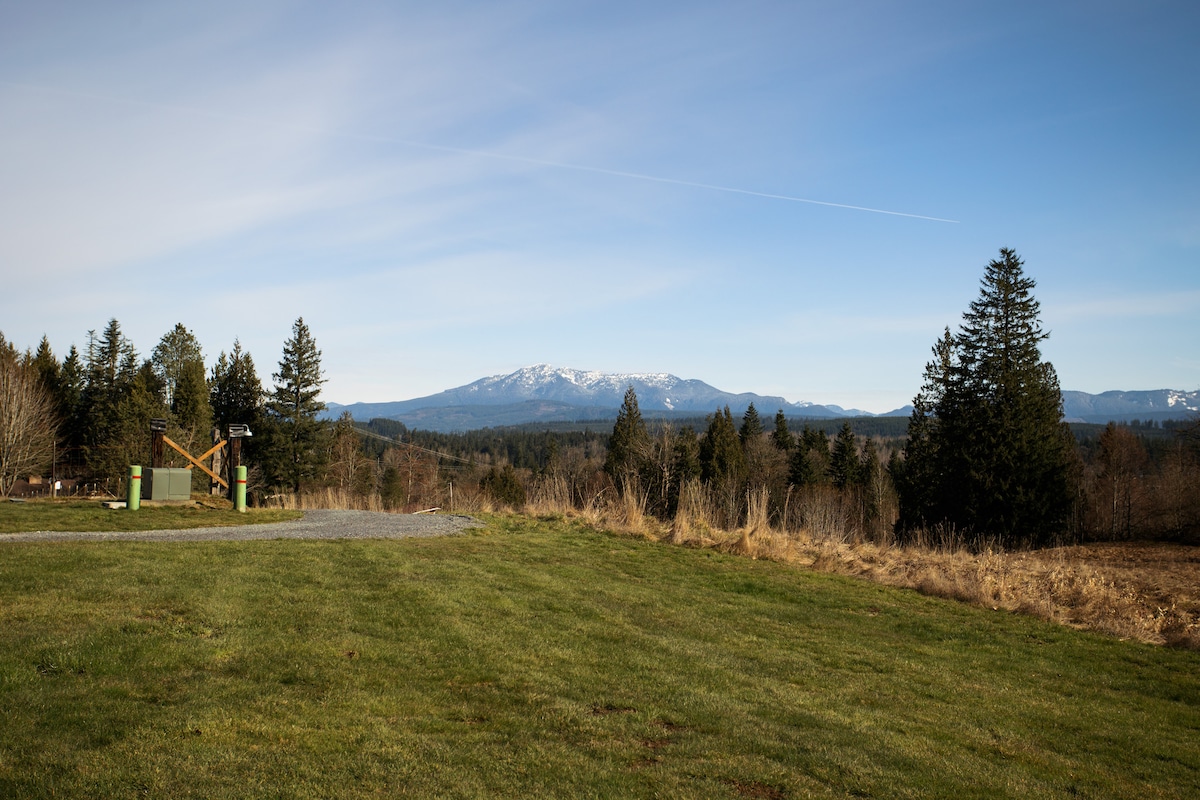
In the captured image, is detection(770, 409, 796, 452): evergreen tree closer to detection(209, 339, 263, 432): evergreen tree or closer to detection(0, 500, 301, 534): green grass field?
detection(209, 339, 263, 432): evergreen tree

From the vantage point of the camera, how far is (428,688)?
6.02m

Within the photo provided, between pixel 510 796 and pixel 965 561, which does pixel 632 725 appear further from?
pixel 965 561

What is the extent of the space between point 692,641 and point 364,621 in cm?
372

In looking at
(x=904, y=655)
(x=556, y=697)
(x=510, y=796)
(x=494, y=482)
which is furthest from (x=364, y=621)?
(x=494, y=482)

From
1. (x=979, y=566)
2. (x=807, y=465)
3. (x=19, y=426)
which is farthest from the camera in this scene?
(x=807, y=465)

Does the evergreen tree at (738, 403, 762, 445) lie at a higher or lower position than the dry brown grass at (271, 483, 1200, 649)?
higher

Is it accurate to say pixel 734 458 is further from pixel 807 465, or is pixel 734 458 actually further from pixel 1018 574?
pixel 1018 574

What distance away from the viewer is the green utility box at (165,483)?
54.2ft

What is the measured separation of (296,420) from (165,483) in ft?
118

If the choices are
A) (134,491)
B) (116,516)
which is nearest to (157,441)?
(134,491)

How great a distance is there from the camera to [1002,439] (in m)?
32.7

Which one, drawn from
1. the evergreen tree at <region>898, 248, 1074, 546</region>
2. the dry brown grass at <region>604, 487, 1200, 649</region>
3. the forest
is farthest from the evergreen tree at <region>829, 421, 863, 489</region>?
the dry brown grass at <region>604, 487, 1200, 649</region>

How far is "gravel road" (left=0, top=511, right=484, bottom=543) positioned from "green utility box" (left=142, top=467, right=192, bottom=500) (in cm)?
273

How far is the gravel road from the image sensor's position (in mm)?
11547
